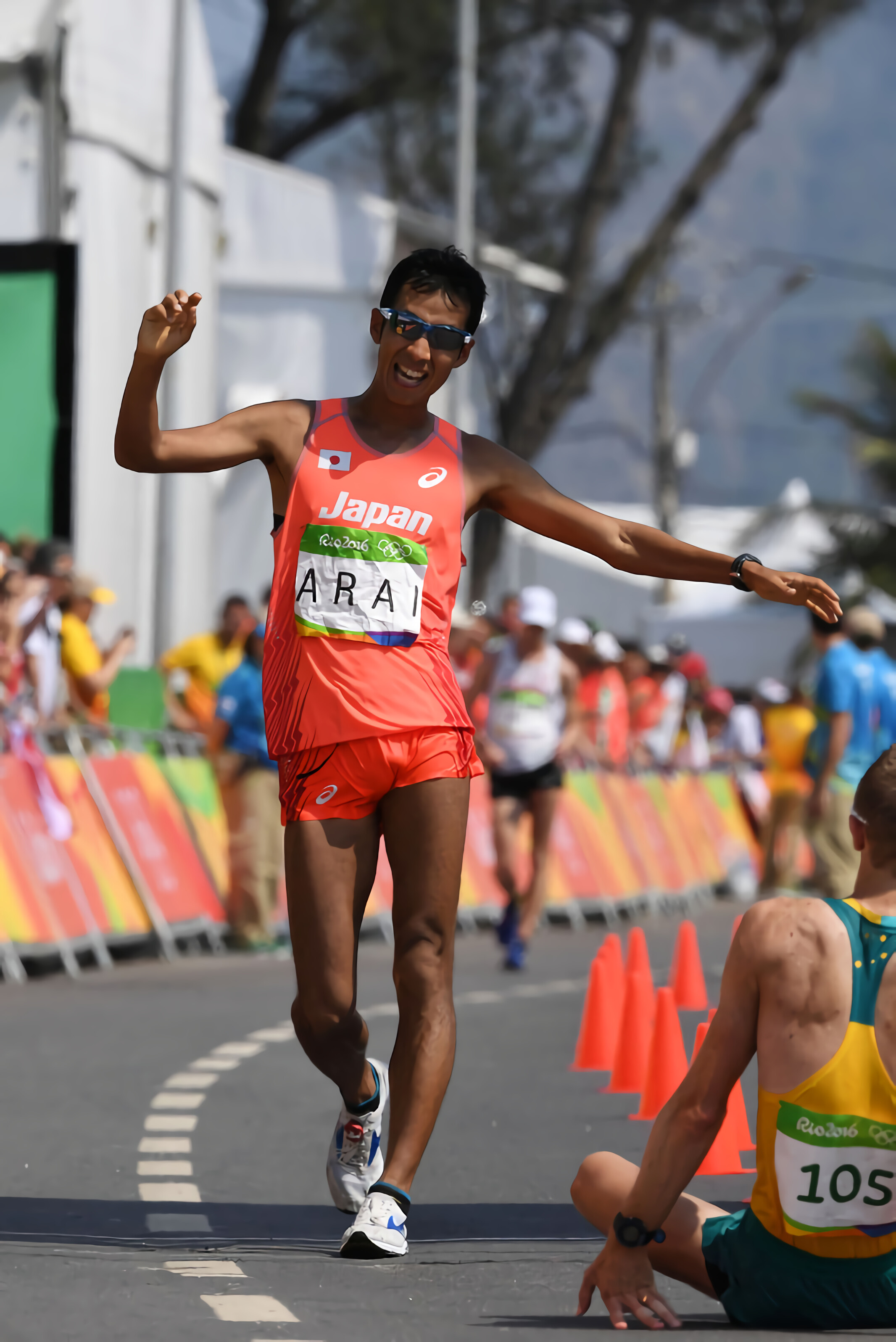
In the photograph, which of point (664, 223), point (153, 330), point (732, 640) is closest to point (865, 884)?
point (153, 330)

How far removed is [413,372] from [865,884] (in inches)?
78.6

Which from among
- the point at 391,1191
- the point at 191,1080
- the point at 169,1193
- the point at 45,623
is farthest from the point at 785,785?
the point at 391,1191

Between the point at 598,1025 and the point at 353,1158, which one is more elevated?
the point at 353,1158

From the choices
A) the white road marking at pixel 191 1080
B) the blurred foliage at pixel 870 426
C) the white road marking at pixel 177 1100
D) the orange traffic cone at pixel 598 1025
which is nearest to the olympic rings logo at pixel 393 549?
the white road marking at pixel 177 1100

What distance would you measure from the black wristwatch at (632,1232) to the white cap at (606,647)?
1706 cm

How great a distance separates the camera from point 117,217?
22062mm

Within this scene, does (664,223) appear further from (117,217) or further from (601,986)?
(601,986)

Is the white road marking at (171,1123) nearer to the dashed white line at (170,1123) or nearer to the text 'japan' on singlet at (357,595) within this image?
the dashed white line at (170,1123)

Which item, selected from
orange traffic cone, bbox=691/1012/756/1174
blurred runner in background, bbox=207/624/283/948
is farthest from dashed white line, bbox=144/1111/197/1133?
blurred runner in background, bbox=207/624/283/948

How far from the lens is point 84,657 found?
1573cm

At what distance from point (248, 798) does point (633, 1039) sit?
6.92 m

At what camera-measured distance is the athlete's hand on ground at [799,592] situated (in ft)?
19.4

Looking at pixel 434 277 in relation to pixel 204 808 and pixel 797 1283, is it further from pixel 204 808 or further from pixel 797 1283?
pixel 204 808

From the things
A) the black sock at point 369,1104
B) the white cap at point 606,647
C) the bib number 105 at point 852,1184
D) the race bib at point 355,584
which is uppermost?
the race bib at point 355,584
